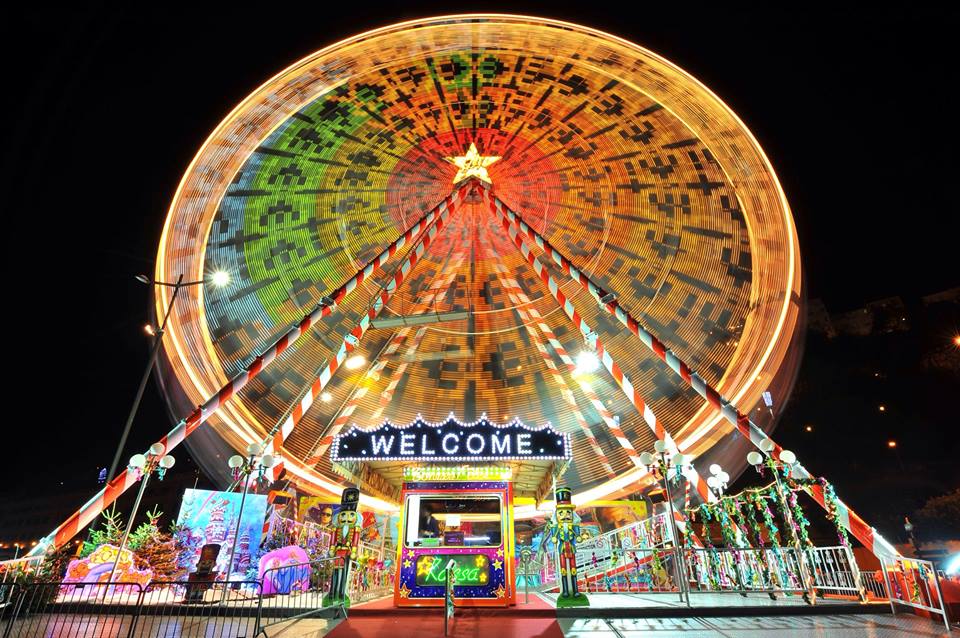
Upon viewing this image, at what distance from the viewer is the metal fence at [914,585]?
21.7ft

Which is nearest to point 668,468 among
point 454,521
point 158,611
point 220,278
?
point 454,521

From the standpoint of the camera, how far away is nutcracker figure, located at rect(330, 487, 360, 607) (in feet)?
26.6

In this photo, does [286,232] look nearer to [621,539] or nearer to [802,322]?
[621,539]

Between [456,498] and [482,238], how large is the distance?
12.8 meters

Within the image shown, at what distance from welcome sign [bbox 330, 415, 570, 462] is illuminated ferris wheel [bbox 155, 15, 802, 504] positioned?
3.55m

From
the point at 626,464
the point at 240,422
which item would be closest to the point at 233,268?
the point at 240,422

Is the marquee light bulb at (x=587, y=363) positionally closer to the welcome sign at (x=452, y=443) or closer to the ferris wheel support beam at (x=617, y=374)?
the ferris wheel support beam at (x=617, y=374)

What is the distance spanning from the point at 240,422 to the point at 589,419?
1367cm

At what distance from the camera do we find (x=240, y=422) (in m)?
16.5

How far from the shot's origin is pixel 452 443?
10102 mm

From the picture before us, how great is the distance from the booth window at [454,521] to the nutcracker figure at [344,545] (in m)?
1.04

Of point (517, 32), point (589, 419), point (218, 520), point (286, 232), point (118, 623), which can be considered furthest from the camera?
point (589, 419)

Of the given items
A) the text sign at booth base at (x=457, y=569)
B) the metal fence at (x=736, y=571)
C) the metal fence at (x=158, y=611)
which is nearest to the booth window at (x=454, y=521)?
the text sign at booth base at (x=457, y=569)

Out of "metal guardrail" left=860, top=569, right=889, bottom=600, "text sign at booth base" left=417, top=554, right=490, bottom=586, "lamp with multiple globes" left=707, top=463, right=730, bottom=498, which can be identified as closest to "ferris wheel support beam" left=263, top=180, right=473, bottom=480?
"text sign at booth base" left=417, top=554, right=490, bottom=586
